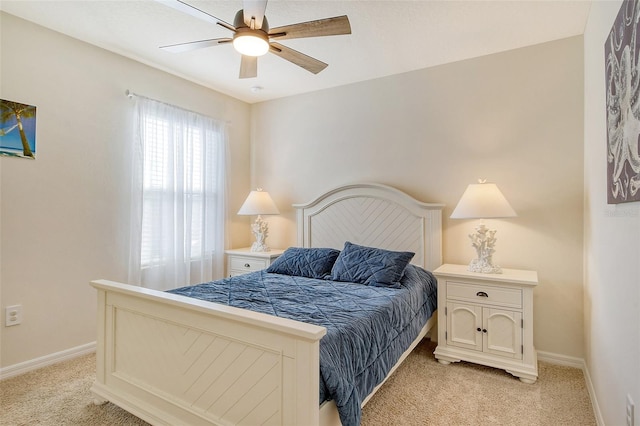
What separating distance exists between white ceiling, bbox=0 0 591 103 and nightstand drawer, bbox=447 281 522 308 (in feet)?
6.40

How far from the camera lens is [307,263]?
123 inches

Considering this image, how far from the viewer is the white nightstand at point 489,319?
2.44 m

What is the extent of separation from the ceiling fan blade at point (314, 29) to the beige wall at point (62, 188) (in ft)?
6.20

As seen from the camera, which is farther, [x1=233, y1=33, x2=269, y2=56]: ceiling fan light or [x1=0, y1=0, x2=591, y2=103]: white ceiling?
[x1=0, y1=0, x2=591, y2=103]: white ceiling

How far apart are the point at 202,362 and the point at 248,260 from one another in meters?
2.20

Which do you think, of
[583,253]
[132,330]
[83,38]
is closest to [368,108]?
[583,253]

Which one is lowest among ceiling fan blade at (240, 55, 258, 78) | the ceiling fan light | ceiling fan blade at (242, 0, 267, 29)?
the ceiling fan light

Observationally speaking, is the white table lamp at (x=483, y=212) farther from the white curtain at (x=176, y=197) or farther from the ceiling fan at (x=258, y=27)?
the white curtain at (x=176, y=197)

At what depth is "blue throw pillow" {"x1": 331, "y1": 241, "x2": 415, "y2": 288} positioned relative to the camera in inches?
105

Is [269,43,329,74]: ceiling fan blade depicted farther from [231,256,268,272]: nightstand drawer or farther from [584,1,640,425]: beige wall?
[231,256,268,272]: nightstand drawer

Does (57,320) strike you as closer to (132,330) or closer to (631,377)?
(132,330)

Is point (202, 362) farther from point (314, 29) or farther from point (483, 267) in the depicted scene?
point (483, 267)

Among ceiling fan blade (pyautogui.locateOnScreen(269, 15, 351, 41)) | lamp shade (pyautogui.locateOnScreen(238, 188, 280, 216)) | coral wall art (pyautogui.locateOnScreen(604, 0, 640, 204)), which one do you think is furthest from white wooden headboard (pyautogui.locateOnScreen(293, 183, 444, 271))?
ceiling fan blade (pyautogui.locateOnScreen(269, 15, 351, 41))

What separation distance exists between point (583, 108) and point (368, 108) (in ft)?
6.00
